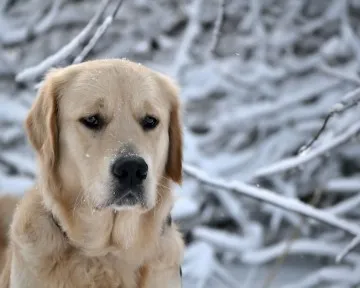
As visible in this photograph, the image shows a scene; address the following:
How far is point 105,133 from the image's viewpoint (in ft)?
7.83

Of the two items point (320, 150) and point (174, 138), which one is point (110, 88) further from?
point (320, 150)

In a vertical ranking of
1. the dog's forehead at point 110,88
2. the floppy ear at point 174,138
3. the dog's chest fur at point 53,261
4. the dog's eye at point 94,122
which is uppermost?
the dog's forehead at point 110,88

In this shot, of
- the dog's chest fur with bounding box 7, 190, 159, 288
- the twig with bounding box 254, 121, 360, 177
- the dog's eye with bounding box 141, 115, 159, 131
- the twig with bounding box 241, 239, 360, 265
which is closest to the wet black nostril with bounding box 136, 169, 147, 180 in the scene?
the dog's eye with bounding box 141, 115, 159, 131

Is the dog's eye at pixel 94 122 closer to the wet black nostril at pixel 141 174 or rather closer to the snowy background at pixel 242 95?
the wet black nostril at pixel 141 174

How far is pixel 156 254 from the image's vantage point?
2.59m

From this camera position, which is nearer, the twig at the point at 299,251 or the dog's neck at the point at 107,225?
the dog's neck at the point at 107,225

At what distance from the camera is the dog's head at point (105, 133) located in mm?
2307

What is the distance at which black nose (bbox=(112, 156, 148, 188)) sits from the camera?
88.7 inches

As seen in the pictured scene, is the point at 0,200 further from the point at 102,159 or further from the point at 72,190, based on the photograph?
the point at 102,159

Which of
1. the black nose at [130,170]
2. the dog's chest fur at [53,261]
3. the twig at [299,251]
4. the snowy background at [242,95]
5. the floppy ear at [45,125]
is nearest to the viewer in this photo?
the black nose at [130,170]

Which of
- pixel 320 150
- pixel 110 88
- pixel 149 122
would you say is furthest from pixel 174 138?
pixel 320 150

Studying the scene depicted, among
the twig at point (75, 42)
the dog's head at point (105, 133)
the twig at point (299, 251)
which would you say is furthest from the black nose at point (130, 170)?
the twig at point (299, 251)

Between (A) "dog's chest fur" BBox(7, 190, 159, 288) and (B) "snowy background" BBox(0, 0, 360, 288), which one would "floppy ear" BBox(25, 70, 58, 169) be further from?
(B) "snowy background" BBox(0, 0, 360, 288)

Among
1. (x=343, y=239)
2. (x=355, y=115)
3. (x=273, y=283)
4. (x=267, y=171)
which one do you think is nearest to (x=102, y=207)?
(x=267, y=171)
